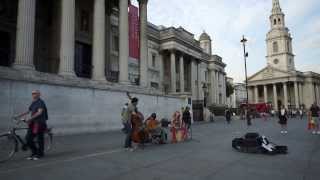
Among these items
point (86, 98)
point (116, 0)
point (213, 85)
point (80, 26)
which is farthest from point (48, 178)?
point (213, 85)

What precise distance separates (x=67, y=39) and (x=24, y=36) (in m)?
3.16

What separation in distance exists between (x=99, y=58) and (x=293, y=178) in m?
18.5

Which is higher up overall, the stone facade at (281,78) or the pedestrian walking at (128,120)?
the stone facade at (281,78)

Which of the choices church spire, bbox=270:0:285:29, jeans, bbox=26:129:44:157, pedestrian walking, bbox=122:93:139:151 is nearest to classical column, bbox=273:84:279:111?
church spire, bbox=270:0:285:29

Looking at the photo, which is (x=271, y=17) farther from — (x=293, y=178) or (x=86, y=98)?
(x=293, y=178)

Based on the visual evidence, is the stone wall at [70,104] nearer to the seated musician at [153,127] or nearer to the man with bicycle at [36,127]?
the man with bicycle at [36,127]

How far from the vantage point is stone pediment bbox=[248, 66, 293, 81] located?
11319 centimetres

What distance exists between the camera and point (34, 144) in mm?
9086

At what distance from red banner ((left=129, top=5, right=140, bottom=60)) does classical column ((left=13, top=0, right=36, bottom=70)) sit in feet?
33.0

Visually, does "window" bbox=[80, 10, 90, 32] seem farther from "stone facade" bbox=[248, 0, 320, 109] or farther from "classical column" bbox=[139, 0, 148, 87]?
"stone facade" bbox=[248, 0, 320, 109]

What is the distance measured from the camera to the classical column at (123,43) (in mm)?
25281

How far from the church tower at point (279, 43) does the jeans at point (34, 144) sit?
11977cm

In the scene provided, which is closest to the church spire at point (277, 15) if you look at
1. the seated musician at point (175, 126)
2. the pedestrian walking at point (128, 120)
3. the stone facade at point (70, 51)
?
the stone facade at point (70, 51)

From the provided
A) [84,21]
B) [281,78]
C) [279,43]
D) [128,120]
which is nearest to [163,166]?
[128,120]
